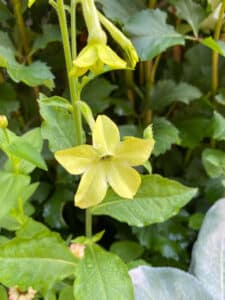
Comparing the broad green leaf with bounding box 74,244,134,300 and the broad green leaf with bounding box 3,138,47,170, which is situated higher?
the broad green leaf with bounding box 3,138,47,170

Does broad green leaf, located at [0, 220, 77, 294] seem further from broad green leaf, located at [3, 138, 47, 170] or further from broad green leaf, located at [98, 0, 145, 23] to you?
broad green leaf, located at [98, 0, 145, 23]

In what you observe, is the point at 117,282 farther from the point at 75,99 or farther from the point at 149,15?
the point at 149,15

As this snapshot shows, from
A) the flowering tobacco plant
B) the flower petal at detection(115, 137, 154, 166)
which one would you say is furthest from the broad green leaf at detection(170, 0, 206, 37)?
the flower petal at detection(115, 137, 154, 166)

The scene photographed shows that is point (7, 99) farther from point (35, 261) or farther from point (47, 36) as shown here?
point (35, 261)

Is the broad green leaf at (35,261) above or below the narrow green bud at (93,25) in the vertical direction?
Answer: below

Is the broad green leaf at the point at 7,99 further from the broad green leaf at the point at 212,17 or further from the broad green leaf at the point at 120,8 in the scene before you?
the broad green leaf at the point at 212,17

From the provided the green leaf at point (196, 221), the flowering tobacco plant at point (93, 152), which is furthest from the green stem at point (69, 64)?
the green leaf at point (196, 221)

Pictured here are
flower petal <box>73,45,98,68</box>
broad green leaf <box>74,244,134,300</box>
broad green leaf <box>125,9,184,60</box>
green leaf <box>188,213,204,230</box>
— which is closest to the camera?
flower petal <box>73,45,98,68</box>

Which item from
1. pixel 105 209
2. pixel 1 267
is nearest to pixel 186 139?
pixel 105 209
